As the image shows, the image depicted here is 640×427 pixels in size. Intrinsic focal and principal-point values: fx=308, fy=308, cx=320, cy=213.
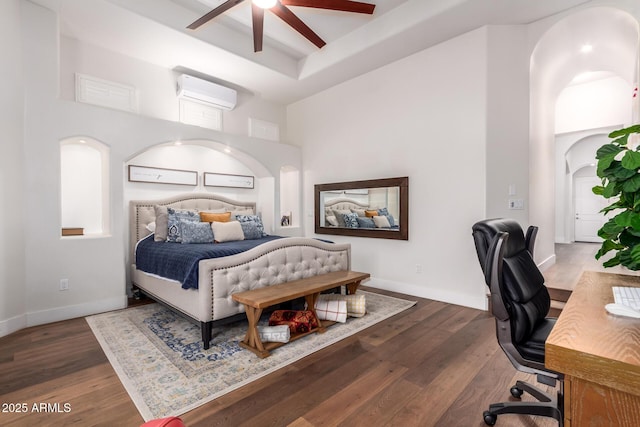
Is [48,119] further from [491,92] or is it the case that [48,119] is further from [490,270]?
[491,92]

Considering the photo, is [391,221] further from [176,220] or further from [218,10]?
[218,10]

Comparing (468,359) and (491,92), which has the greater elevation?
(491,92)

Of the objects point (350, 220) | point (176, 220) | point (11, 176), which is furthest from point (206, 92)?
point (350, 220)

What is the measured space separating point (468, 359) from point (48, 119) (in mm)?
4497

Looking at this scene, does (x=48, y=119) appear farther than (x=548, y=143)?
No

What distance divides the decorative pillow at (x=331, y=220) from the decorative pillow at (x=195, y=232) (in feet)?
6.58

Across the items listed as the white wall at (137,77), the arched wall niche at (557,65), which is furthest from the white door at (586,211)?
the white wall at (137,77)

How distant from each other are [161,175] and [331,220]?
2687mm

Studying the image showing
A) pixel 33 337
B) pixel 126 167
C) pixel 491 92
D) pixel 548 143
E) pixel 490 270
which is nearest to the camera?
pixel 490 270

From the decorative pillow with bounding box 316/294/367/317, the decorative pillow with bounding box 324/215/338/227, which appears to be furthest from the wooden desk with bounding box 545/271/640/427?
the decorative pillow with bounding box 324/215/338/227

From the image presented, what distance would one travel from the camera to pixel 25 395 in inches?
75.2

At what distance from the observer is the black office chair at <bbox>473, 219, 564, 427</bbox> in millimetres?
1392

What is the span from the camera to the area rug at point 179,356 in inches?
75.3

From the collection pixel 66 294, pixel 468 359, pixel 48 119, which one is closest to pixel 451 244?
pixel 468 359
